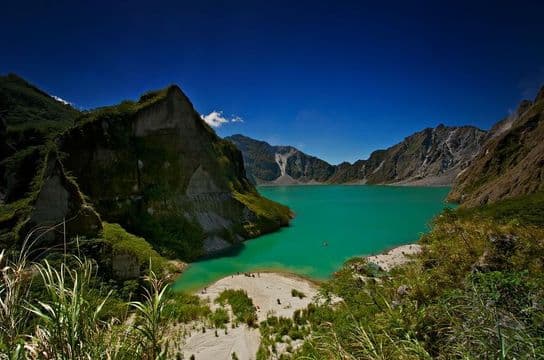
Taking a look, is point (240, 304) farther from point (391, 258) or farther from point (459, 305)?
point (391, 258)

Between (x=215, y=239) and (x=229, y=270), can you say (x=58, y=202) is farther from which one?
(x=215, y=239)

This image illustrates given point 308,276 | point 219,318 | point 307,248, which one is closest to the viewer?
point 219,318

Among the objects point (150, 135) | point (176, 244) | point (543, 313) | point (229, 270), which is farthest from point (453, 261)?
point (150, 135)

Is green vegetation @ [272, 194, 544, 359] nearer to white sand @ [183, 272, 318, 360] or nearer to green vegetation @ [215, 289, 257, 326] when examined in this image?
white sand @ [183, 272, 318, 360]

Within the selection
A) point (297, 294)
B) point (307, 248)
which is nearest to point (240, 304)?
point (297, 294)

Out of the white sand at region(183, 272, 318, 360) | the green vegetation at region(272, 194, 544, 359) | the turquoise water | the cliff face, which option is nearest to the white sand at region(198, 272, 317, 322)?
the white sand at region(183, 272, 318, 360)

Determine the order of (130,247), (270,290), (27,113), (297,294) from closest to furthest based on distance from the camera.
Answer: (297,294) → (270,290) → (130,247) → (27,113)
